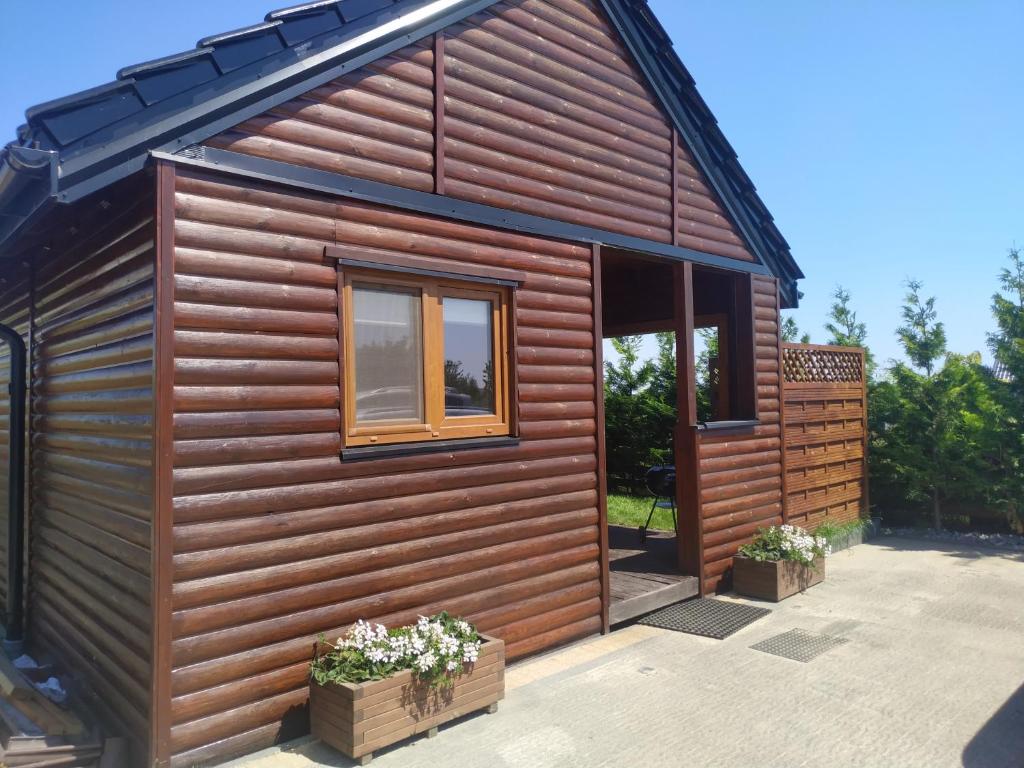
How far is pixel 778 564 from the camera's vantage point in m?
6.86

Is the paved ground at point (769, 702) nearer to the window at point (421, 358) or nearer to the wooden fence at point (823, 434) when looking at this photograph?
the window at point (421, 358)

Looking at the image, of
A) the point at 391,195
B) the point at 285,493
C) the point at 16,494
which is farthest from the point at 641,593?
the point at 16,494

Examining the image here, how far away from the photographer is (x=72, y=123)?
339cm

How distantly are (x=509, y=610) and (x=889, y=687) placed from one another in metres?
2.56

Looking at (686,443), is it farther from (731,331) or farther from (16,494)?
(16,494)

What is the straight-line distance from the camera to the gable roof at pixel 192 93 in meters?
3.33

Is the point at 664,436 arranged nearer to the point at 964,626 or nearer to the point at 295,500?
the point at 964,626

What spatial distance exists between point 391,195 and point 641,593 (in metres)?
3.99

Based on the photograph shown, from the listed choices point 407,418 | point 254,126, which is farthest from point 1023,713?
point 254,126

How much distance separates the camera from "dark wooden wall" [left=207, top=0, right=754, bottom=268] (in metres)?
4.38

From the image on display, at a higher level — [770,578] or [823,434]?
[823,434]

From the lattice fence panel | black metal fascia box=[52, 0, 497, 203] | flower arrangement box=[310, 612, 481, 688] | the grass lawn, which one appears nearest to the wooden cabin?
black metal fascia box=[52, 0, 497, 203]

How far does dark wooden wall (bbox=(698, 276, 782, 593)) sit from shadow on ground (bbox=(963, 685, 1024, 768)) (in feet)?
9.34

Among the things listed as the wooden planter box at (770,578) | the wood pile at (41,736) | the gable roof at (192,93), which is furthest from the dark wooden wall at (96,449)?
the wooden planter box at (770,578)
